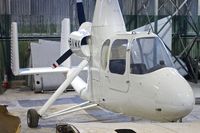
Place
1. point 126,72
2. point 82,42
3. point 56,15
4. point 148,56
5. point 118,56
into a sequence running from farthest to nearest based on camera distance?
1. point 56,15
2. point 82,42
3. point 118,56
4. point 126,72
5. point 148,56

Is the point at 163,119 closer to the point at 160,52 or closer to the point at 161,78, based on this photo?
the point at 161,78

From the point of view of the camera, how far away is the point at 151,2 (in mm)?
15547

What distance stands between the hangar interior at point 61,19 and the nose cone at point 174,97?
26.9 ft

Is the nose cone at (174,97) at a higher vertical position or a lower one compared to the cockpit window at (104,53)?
lower

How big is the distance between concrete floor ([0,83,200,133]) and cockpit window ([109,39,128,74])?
831 millimetres

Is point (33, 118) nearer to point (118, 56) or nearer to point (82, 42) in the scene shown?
point (82, 42)

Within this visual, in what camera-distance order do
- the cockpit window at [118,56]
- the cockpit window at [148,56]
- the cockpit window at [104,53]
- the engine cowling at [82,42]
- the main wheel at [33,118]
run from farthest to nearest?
the main wheel at [33,118], the engine cowling at [82,42], the cockpit window at [104,53], the cockpit window at [118,56], the cockpit window at [148,56]

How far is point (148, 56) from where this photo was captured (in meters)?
6.00

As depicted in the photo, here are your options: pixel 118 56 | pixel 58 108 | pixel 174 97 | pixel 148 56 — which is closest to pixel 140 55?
pixel 148 56

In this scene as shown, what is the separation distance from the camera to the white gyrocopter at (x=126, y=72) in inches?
223

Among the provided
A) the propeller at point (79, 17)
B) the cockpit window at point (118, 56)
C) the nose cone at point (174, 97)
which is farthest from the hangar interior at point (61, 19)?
the nose cone at point (174, 97)

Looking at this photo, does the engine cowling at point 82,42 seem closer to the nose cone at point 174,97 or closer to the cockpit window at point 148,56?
the cockpit window at point 148,56

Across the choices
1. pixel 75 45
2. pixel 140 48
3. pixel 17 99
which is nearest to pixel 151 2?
pixel 17 99

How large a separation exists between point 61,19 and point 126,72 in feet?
30.0
